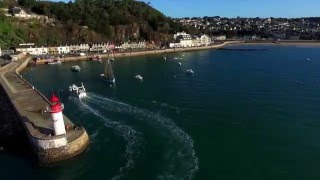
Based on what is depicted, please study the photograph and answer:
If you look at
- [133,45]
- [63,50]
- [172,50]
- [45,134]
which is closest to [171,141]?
[45,134]

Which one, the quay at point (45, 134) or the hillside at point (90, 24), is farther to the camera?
the hillside at point (90, 24)

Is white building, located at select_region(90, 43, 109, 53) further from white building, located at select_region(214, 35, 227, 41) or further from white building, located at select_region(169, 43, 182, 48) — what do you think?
white building, located at select_region(214, 35, 227, 41)

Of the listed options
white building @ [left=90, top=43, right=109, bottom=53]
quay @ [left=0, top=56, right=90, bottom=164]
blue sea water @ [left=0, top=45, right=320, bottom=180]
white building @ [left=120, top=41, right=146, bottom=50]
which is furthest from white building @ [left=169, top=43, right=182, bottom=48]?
quay @ [left=0, top=56, right=90, bottom=164]

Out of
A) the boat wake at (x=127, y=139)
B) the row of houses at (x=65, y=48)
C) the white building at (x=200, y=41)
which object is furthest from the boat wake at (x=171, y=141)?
the white building at (x=200, y=41)

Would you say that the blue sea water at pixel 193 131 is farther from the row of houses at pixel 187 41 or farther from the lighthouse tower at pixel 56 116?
the row of houses at pixel 187 41

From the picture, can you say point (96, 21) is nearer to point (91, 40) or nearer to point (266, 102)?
point (91, 40)
